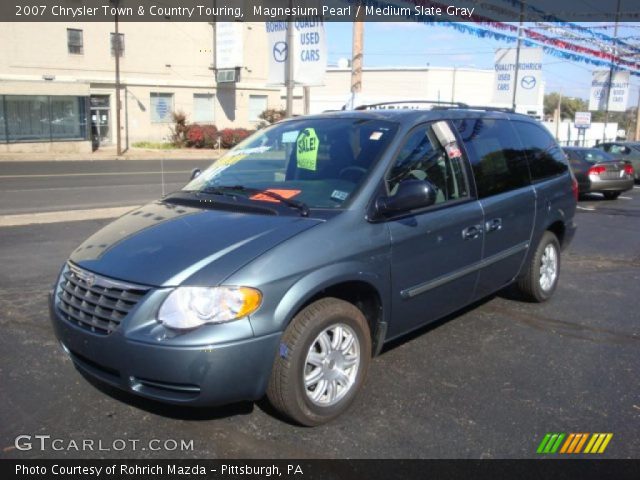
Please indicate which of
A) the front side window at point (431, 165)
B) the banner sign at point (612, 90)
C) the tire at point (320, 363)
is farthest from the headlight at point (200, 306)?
the banner sign at point (612, 90)

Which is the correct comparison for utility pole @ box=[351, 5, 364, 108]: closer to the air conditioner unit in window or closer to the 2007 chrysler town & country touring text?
the 2007 chrysler town & country touring text

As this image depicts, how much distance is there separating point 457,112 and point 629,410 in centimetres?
242

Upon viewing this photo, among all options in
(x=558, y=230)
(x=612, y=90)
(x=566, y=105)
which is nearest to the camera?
(x=558, y=230)

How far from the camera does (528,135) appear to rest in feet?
18.8

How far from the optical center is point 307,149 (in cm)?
441

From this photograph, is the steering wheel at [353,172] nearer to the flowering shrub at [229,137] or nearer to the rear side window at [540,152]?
the rear side window at [540,152]

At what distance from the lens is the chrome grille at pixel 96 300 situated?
10.3ft

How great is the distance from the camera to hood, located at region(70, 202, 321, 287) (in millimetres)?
3150

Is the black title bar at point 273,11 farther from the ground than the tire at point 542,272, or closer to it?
farther from the ground

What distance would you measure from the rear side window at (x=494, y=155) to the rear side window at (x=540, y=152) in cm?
16

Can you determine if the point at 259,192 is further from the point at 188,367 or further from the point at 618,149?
the point at 618,149

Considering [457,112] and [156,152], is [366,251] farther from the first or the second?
[156,152]

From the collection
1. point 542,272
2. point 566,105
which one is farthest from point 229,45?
point 566,105

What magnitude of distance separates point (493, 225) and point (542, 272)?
1381 mm
